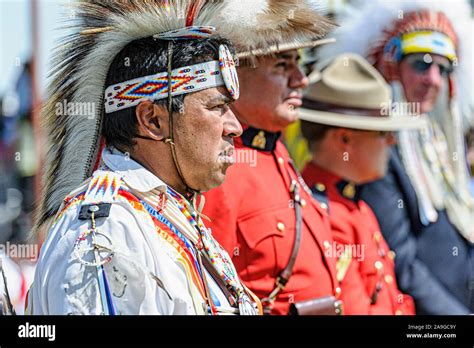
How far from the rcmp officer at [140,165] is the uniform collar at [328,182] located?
4.88ft

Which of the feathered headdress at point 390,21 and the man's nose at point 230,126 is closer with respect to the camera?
the man's nose at point 230,126

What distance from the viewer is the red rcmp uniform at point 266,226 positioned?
128 inches

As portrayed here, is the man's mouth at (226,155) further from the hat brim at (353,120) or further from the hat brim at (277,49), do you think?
the hat brim at (353,120)

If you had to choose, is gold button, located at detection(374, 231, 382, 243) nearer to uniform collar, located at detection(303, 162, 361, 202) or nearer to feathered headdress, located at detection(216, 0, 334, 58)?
uniform collar, located at detection(303, 162, 361, 202)

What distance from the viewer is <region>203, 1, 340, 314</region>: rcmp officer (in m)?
3.25

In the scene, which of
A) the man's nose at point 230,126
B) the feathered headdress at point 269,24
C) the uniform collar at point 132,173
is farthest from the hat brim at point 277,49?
the uniform collar at point 132,173

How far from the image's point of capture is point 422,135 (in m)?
4.67

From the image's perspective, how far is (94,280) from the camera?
7.25ft

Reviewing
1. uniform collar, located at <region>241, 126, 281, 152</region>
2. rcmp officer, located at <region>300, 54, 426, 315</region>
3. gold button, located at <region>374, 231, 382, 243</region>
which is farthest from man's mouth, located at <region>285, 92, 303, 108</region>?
Answer: gold button, located at <region>374, 231, 382, 243</region>
